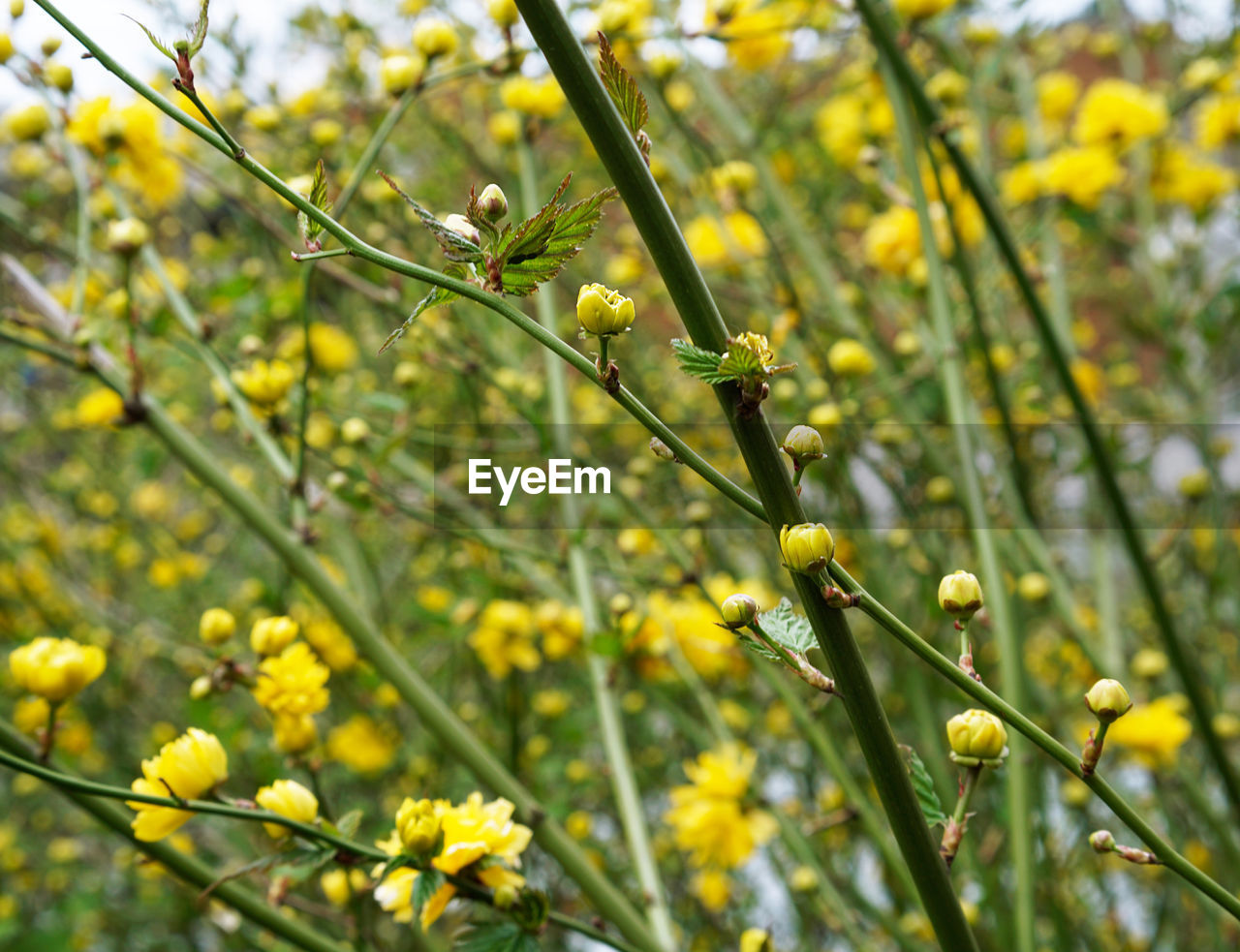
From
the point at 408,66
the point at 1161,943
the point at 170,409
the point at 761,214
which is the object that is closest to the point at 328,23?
the point at 170,409

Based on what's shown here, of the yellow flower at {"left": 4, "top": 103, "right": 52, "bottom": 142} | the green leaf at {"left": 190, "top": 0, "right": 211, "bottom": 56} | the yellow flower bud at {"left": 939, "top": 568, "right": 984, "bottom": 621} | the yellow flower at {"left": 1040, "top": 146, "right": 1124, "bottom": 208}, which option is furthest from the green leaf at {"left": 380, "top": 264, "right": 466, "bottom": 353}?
the yellow flower at {"left": 1040, "top": 146, "right": 1124, "bottom": 208}

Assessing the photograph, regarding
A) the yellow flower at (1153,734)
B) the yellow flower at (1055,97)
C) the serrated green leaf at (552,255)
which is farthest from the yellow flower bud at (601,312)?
the yellow flower at (1055,97)

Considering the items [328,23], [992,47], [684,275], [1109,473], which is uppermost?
[328,23]

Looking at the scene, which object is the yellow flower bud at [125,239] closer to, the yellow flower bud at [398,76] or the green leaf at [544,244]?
the yellow flower bud at [398,76]

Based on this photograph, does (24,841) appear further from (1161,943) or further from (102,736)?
(1161,943)

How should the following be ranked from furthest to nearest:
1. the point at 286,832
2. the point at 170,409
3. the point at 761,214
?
the point at 170,409 < the point at 761,214 < the point at 286,832
